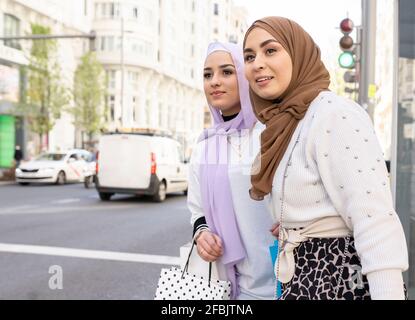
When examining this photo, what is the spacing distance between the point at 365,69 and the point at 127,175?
7.19m

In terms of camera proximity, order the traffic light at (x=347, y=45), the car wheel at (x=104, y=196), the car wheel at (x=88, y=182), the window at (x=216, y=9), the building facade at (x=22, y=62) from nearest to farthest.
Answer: the traffic light at (x=347, y=45), the car wheel at (x=104, y=196), the car wheel at (x=88, y=182), the building facade at (x=22, y=62), the window at (x=216, y=9)

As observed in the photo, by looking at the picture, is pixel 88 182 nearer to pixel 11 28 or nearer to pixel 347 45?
pixel 347 45

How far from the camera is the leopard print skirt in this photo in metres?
1.41

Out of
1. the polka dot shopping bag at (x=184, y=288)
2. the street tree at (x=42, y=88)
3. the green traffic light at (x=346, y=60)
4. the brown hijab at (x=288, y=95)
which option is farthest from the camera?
the street tree at (x=42, y=88)

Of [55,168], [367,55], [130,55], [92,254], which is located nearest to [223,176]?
[92,254]

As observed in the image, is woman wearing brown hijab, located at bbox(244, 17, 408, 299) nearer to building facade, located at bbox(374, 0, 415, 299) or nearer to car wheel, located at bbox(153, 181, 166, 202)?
building facade, located at bbox(374, 0, 415, 299)

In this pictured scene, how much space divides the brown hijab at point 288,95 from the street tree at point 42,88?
89.3 feet

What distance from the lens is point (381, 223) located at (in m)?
1.31

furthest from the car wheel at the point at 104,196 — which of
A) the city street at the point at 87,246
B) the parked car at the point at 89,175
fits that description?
the parked car at the point at 89,175

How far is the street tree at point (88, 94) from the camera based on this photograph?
3609cm

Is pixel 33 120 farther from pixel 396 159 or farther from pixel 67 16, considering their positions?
pixel 396 159

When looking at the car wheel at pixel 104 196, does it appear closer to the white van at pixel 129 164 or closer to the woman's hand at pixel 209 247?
the white van at pixel 129 164

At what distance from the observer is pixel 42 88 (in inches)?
1091
